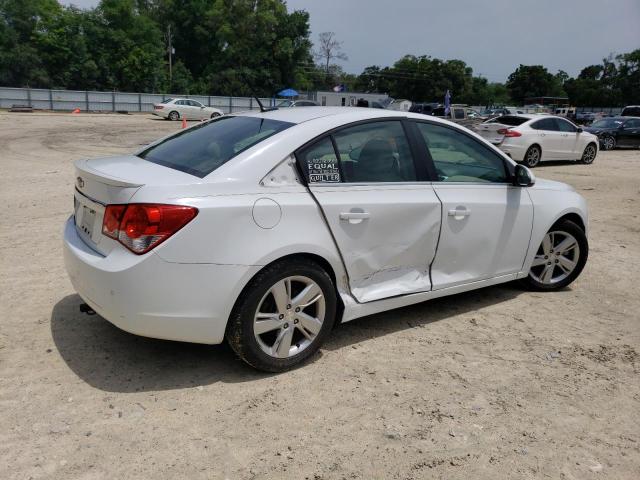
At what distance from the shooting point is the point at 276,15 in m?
72.1

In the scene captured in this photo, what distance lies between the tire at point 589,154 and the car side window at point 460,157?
14.8 metres

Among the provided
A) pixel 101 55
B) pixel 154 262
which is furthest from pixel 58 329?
pixel 101 55

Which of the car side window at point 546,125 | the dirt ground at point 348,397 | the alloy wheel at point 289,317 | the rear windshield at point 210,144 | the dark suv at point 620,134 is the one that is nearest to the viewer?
the dirt ground at point 348,397

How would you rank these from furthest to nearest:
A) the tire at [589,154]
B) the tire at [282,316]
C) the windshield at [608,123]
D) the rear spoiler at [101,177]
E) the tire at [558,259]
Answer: the windshield at [608,123] → the tire at [589,154] → the tire at [558,259] → the tire at [282,316] → the rear spoiler at [101,177]

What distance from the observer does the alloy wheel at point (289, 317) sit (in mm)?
3248

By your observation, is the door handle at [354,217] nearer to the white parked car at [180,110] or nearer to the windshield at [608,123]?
the windshield at [608,123]

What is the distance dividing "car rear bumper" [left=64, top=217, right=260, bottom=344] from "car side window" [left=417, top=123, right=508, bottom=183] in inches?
72.0

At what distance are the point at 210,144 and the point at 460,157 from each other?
6.61ft

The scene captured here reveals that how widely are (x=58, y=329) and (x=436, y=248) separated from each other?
2759mm

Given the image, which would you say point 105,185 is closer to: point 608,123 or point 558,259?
point 558,259

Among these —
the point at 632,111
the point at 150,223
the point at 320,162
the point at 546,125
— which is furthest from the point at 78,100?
the point at 150,223

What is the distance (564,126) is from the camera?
16.5m

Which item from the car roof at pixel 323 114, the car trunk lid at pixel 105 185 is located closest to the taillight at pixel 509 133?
the car roof at pixel 323 114

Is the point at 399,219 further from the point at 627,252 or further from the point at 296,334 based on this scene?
the point at 627,252
